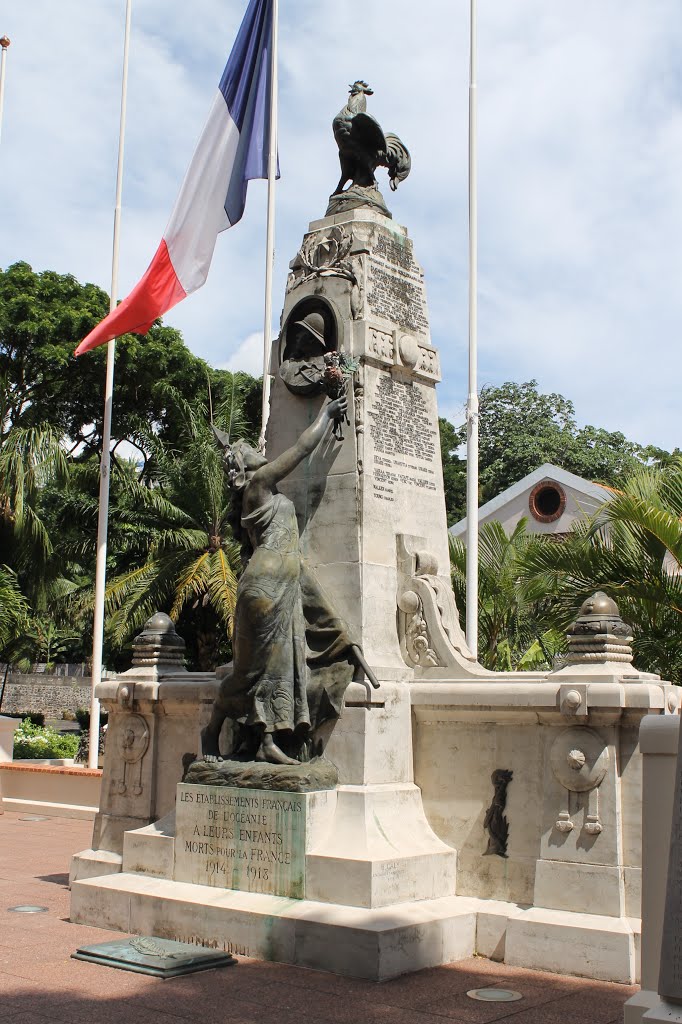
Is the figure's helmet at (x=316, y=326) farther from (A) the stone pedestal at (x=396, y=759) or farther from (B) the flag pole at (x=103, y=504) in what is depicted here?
(B) the flag pole at (x=103, y=504)

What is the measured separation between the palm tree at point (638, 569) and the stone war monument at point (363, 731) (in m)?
2.13

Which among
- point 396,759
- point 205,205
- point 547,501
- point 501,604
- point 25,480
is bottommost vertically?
point 396,759

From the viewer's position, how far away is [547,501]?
3108 centimetres

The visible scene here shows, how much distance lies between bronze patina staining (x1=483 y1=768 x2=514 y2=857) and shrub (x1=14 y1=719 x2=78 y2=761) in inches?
675

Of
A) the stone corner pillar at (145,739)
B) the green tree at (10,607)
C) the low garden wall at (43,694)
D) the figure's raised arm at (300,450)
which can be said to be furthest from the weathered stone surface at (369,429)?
the low garden wall at (43,694)

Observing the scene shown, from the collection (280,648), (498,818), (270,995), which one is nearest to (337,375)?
(280,648)

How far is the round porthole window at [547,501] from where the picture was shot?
30.6 m

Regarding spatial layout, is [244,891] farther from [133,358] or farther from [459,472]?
[459,472]

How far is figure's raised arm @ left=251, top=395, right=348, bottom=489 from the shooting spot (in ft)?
29.6

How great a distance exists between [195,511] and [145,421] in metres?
7.85

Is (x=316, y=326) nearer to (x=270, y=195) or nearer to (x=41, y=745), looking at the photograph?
(x=270, y=195)

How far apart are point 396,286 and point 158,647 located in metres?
4.05

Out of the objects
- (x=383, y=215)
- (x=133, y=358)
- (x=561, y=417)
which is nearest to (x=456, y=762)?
(x=383, y=215)

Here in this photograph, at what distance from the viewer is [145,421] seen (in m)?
30.3
